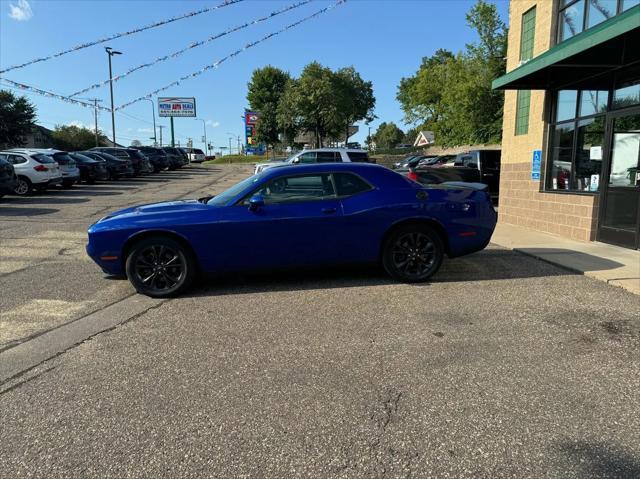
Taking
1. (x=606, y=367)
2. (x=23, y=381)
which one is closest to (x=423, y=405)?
(x=606, y=367)

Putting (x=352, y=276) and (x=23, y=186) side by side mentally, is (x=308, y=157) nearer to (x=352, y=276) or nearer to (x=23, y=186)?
(x=352, y=276)

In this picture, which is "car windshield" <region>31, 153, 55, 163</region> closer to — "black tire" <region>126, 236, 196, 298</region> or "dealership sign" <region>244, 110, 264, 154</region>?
"black tire" <region>126, 236, 196, 298</region>

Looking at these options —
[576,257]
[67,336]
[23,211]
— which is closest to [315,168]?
[67,336]

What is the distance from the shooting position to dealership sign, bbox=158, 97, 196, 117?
59844 millimetres

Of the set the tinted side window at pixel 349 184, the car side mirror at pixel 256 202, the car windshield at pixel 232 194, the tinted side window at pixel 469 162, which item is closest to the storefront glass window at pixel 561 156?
the tinted side window at pixel 469 162

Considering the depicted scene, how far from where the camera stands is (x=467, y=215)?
19.9 ft

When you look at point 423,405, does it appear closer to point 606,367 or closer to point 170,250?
point 606,367

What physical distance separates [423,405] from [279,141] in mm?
59544

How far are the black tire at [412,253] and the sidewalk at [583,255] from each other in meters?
2.20

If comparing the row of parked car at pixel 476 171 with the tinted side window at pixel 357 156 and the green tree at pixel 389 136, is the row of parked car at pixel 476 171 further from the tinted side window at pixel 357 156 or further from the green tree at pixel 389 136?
the green tree at pixel 389 136

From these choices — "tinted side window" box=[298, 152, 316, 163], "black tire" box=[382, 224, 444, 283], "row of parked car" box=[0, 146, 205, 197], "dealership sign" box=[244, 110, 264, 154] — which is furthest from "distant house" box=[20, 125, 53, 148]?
"black tire" box=[382, 224, 444, 283]

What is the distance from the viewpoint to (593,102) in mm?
8766

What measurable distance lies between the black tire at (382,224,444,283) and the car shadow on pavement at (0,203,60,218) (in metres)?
10.4

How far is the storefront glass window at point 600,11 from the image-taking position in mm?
8117
